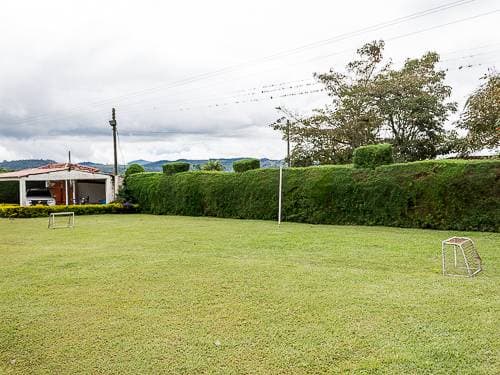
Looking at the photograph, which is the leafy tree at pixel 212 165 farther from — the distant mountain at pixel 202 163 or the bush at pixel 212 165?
the distant mountain at pixel 202 163

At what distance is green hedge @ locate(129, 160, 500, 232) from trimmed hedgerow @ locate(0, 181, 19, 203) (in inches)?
555

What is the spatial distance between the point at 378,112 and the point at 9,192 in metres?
24.8

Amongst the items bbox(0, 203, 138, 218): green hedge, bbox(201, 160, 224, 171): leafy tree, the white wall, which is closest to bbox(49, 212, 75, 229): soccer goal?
bbox(0, 203, 138, 218): green hedge

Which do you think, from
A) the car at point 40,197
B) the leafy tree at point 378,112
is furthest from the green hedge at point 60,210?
the leafy tree at point 378,112

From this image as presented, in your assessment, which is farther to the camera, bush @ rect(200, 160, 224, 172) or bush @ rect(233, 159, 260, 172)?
bush @ rect(200, 160, 224, 172)

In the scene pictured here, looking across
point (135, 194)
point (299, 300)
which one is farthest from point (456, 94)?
point (299, 300)

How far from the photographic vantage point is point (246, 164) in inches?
686

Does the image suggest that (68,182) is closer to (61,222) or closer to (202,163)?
(202,163)

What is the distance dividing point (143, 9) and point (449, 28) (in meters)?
10.8

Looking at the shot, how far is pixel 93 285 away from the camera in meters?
5.56

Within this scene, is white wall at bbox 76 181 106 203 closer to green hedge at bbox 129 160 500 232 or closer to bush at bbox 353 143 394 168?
green hedge at bbox 129 160 500 232

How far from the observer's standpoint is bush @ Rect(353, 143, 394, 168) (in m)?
13.5

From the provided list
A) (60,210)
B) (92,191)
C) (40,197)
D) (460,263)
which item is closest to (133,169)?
(60,210)

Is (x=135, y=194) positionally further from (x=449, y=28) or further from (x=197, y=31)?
(x=449, y=28)
